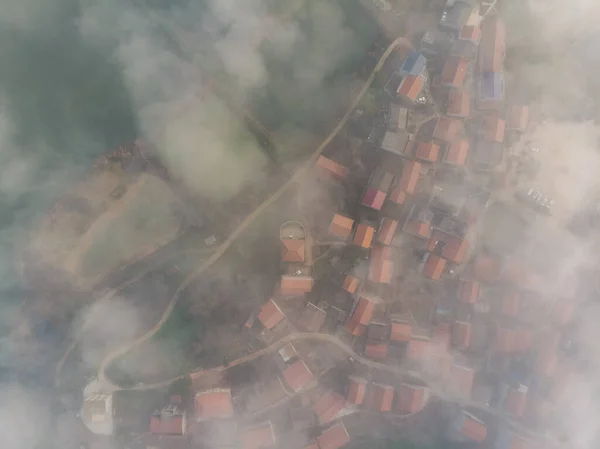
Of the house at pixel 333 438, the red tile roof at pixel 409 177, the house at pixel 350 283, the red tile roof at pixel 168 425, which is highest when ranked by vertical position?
the red tile roof at pixel 409 177

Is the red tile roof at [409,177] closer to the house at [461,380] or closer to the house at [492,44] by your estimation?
the house at [492,44]

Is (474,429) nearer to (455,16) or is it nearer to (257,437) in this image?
(257,437)

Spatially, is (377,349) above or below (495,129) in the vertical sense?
below

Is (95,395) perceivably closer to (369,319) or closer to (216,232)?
(216,232)

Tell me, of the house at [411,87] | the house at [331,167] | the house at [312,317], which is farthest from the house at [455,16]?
the house at [312,317]

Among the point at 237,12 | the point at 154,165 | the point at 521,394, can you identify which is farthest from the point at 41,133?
the point at 521,394

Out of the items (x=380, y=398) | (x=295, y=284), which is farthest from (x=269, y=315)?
(x=380, y=398)
